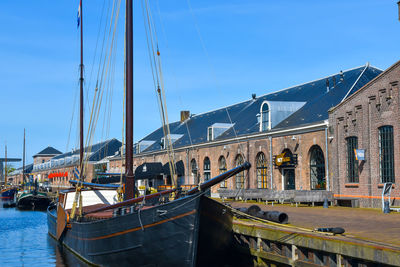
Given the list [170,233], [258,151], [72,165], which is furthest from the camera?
[72,165]

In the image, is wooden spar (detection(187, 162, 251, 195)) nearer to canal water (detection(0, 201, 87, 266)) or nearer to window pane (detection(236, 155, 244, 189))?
canal water (detection(0, 201, 87, 266))

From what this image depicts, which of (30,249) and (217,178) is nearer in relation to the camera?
(217,178)

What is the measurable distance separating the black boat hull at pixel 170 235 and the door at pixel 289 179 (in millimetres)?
19423

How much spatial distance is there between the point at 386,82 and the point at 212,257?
1556cm

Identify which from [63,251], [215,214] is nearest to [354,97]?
[215,214]

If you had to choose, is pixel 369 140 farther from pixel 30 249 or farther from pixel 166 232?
pixel 30 249

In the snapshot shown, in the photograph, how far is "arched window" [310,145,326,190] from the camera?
104ft

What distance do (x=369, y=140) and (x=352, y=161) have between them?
2107mm

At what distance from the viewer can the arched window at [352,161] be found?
27844mm

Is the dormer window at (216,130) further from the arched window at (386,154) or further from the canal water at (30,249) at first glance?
the arched window at (386,154)

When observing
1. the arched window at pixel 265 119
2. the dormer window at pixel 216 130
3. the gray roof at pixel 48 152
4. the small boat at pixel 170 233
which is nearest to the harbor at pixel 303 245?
the small boat at pixel 170 233

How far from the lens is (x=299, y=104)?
3828cm

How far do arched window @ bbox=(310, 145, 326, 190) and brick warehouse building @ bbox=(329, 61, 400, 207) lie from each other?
7.45ft

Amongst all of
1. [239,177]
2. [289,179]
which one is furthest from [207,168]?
[289,179]
